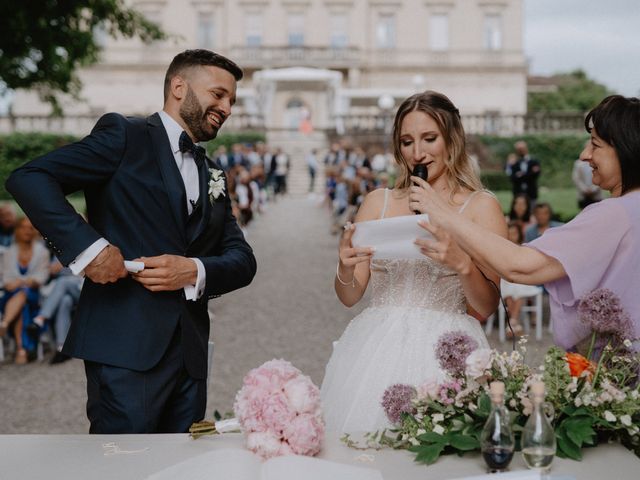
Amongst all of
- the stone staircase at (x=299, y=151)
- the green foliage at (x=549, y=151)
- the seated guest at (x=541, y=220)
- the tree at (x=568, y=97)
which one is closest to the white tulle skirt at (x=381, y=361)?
the seated guest at (x=541, y=220)

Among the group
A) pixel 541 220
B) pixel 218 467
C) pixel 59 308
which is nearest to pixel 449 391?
pixel 218 467

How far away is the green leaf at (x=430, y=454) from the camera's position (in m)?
2.07

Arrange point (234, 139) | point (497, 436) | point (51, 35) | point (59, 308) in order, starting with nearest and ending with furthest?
point (497, 436)
point (59, 308)
point (51, 35)
point (234, 139)

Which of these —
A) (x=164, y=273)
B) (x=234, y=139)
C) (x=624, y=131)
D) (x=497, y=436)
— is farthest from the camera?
(x=234, y=139)

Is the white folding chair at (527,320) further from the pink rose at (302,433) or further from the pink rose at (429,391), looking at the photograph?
the pink rose at (302,433)

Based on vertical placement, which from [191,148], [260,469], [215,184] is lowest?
[260,469]

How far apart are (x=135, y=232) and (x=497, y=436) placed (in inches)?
56.5

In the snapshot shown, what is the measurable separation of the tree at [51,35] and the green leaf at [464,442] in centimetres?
905

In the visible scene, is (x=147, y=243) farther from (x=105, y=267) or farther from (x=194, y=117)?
(x=194, y=117)

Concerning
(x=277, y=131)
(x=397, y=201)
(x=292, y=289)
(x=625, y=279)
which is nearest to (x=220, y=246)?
(x=397, y=201)

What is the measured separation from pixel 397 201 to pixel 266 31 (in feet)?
132

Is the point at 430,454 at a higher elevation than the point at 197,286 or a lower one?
lower

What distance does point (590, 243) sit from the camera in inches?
91.8

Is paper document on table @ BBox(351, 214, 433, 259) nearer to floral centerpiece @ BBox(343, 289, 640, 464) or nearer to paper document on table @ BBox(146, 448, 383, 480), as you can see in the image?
floral centerpiece @ BBox(343, 289, 640, 464)
